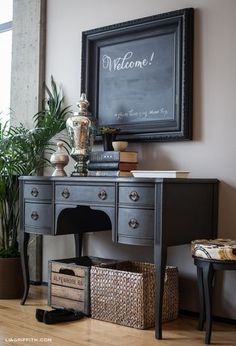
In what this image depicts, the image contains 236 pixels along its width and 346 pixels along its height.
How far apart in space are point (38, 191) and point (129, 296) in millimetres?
874

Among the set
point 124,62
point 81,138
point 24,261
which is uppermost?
point 124,62

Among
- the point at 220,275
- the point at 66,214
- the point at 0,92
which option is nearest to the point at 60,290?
the point at 66,214

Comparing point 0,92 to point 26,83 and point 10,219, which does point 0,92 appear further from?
point 10,219

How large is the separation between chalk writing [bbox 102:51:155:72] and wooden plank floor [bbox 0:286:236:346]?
157 centimetres

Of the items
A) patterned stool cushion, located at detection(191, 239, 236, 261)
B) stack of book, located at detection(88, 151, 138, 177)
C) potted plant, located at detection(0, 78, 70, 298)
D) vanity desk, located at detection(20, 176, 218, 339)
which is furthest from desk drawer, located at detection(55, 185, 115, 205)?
potted plant, located at detection(0, 78, 70, 298)

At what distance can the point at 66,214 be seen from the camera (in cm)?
320

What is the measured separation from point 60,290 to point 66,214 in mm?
457

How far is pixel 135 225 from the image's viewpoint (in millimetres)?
2637

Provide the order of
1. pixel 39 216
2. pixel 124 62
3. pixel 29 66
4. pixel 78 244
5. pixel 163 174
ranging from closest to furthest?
pixel 163 174 → pixel 39 216 → pixel 124 62 → pixel 78 244 → pixel 29 66

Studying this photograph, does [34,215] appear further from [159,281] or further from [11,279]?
[159,281]

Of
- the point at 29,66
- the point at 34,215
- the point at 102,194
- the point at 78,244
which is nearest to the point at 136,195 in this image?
the point at 102,194

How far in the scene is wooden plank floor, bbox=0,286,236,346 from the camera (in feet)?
8.18

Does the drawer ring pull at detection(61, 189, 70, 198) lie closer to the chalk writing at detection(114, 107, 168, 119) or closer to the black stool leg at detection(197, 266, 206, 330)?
the chalk writing at detection(114, 107, 168, 119)

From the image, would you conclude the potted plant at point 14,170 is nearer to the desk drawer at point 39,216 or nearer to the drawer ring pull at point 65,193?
the desk drawer at point 39,216
